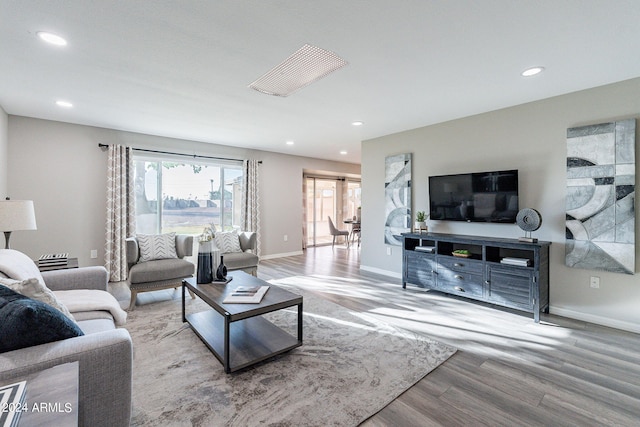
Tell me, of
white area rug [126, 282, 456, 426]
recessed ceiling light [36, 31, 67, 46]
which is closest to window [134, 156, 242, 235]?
white area rug [126, 282, 456, 426]

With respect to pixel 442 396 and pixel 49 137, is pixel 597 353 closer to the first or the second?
pixel 442 396

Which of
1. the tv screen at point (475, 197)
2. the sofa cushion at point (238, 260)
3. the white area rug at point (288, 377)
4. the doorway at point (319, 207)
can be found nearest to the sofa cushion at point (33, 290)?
the white area rug at point (288, 377)

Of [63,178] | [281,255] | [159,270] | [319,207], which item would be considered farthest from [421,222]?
[63,178]

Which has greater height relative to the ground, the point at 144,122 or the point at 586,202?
the point at 144,122

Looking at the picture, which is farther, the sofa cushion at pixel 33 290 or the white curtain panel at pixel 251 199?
the white curtain panel at pixel 251 199

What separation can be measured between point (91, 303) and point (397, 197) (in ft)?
13.2

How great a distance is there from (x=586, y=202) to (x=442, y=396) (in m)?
2.55

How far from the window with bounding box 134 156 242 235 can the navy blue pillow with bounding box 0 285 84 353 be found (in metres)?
4.17

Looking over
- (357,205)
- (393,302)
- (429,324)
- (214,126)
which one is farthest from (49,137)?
(357,205)

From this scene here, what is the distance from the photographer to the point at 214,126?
4.42 meters

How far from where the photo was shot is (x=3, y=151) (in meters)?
3.69

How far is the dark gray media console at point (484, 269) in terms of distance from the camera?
119 inches

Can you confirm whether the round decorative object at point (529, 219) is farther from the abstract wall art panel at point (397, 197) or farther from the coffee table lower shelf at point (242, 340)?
the coffee table lower shelf at point (242, 340)

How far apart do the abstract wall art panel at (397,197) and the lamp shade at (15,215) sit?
446cm
